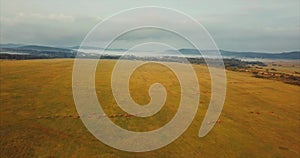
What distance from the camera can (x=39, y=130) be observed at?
989 inches

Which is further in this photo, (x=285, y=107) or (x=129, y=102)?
(x=285, y=107)

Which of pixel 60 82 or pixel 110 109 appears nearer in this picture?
pixel 110 109

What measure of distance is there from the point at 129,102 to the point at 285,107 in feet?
69.2

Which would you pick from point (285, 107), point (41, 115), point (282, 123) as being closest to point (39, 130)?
point (41, 115)

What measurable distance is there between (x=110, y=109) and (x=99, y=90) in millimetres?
10638

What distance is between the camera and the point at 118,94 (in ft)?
134

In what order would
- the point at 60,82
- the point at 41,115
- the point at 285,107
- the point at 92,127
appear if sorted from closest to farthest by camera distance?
the point at 92,127 → the point at 41,115 → the point at 285,107 → the point at 60,82

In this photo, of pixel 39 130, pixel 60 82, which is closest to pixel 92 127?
pixel 39 130

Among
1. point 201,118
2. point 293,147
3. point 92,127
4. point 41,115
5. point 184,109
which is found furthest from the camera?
point 184,109

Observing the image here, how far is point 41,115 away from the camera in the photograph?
95.4ft

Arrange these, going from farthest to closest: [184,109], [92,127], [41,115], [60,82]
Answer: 1. [60,82]
2. [184,109]
3. [41,115]
4. [92,127]

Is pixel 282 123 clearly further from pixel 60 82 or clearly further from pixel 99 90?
pixel 60 82

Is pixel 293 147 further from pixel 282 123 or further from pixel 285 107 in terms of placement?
pixel 285 107

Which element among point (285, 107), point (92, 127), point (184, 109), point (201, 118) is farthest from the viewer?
point (285, 107)
